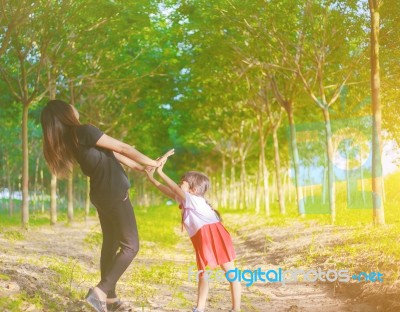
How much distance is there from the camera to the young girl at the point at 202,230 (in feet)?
21.0

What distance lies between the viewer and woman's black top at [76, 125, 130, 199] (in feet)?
20.2

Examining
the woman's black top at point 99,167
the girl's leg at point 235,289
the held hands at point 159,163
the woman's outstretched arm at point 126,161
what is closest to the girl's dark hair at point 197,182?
the held hands at point 159,163

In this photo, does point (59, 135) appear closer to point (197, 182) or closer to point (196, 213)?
point (197, 182)

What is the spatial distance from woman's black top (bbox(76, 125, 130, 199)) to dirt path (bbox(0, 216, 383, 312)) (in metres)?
1.42

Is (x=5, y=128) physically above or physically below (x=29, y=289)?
above

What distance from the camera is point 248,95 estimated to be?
27.9 metres

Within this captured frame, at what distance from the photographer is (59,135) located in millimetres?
6270

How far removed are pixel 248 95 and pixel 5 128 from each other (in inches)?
702

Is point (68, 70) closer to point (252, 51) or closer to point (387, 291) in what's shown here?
point (252, 51)

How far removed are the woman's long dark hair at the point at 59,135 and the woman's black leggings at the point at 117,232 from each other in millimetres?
521

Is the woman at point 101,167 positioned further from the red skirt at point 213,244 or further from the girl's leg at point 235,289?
the girl's leg at point 235,289

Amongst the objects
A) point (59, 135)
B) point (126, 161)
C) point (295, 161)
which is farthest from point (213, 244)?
point (295, 161)

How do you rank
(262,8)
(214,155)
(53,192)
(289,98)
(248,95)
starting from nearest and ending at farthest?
(262,8), (53,192), (289,98), (248,95), (214,155)

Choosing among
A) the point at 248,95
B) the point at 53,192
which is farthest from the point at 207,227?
the point at 248,95
